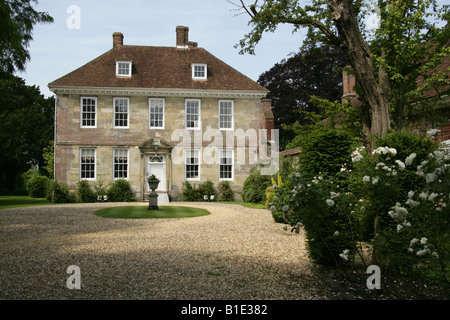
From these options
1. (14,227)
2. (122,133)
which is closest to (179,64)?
(122,133)

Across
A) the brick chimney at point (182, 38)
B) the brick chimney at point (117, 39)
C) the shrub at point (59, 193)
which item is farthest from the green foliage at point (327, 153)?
the brick chimney at point (117, 39)

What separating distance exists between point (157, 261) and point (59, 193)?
54.6 ft

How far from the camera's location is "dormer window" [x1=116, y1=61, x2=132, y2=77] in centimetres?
2292

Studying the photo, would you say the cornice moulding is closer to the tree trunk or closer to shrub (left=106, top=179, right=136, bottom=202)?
shrub (left=106, top=179, right=136, bottom=202)

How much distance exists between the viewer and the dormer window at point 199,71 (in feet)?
76.9

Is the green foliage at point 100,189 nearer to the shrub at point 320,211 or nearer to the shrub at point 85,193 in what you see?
the shrub at point 85,193

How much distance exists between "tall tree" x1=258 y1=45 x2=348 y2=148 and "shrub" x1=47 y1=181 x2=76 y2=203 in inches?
778

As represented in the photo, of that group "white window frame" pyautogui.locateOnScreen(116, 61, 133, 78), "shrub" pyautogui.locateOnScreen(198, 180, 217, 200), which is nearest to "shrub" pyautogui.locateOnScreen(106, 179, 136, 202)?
"shrub" pyautogui.locateOnScreen(198, 180, 217, 200)

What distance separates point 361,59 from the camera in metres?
6.47

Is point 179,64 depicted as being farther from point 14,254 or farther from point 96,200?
point 14,254

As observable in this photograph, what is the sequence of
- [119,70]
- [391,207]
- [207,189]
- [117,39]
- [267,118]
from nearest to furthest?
[391,207] < [207,189] < [119,70] < [117,39] < [267,118]

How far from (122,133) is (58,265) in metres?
16.7

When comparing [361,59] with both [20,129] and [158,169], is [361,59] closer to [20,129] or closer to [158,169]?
[158,169]

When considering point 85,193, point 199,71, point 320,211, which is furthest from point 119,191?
point 320,211
